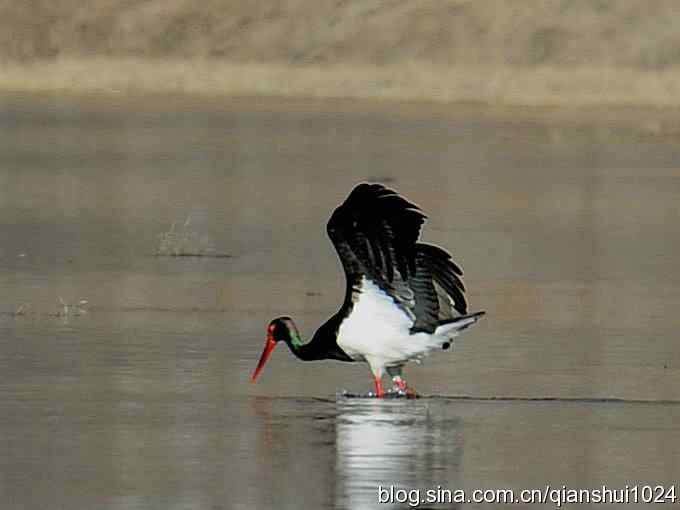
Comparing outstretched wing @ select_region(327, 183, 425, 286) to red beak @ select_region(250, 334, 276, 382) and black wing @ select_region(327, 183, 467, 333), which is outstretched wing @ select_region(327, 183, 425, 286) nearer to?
black wing @ select_region(327, 183, 467, 333)

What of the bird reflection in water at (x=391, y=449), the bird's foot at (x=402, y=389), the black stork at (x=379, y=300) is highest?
the black stork at (x=379, y=300)

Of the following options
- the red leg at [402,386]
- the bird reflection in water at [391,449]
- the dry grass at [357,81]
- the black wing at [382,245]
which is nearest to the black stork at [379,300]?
the black wing at [382,245]

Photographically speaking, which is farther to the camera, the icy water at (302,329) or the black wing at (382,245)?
the black wing at (382,245)

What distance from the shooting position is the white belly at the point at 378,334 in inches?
464

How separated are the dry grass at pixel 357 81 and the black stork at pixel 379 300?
1632 inches

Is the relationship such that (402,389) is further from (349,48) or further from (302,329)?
(349,48)

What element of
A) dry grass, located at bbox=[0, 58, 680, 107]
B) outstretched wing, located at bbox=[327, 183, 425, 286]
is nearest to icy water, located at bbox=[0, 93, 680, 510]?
outstretched wing, located at bbox=[327, 183, 425, 286]

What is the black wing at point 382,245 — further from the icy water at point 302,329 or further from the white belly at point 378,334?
the icy water at point 302,329

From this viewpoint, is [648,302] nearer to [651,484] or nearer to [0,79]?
[651,484]

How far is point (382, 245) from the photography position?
11.9 meters

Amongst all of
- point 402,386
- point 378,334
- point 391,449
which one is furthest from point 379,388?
point 391,449

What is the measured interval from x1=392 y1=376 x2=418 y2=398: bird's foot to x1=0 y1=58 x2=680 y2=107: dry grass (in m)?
40.9

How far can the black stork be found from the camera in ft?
38.8

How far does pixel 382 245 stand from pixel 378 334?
16.8 inches
